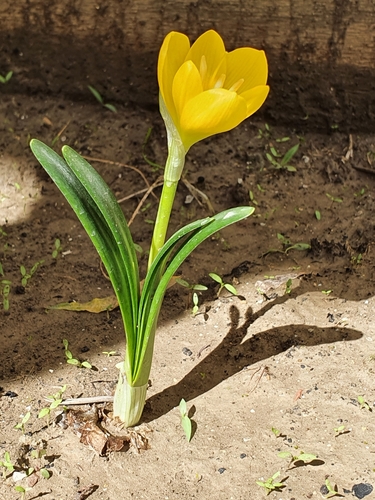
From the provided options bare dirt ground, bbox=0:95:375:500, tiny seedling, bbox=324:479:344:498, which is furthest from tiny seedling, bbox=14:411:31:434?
tiny seedling, bbox=324:479:344:498

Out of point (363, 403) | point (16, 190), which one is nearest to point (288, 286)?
point (363, 403)

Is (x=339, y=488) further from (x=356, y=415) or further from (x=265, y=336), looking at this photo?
(x=265, y=336)

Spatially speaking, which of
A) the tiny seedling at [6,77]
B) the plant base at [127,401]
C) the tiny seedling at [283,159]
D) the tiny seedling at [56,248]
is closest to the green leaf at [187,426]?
the plant base at [127,401]

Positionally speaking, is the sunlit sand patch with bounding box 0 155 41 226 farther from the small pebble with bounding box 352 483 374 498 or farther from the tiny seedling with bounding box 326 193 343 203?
the small pebble with bounding box 352 483 374 498

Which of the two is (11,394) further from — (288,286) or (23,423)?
(288,286)

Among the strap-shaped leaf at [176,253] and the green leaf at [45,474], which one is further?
the green leaf at [45,474]

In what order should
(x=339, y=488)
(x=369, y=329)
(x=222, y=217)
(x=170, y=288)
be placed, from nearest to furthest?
(x=222, y=217), (x=339, y=488), (x=369, y=329), (x=170, y=288)

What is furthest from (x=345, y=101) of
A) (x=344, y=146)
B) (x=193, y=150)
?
(x=193, y=150)

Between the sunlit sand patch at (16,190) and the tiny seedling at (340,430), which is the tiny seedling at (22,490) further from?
the sunlit sand patch at (16,190)
